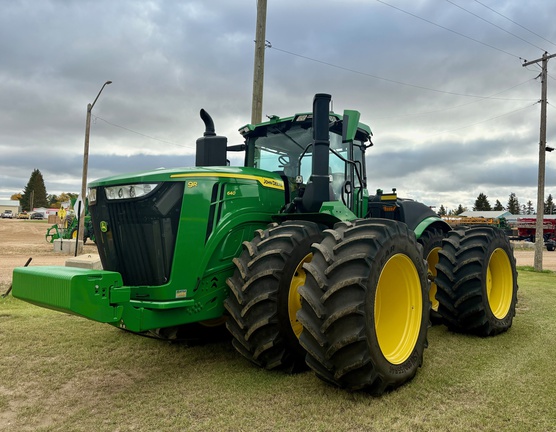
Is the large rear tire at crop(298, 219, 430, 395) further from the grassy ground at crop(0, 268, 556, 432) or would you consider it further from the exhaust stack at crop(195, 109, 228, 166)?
the exhaust stack at crop(195, 109, 228, 166)

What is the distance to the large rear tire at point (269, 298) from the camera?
371 centimetres

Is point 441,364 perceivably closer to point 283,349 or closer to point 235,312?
point 283,349

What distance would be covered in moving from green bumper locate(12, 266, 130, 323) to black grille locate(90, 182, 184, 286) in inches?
13.1

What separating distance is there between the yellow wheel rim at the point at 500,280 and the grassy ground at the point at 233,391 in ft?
2.59

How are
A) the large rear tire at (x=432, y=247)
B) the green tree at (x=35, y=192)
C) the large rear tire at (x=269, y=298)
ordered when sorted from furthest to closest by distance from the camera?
the green tree at (x=35, y=192) < the large rear tire at (x=432, y=247) < the large rear tire at (x=269, y=298)

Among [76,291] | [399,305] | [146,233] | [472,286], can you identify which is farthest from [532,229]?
[76,291]

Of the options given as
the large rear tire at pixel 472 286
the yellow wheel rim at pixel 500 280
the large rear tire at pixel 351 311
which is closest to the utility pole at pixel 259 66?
the large rear tire at pixel 472 286

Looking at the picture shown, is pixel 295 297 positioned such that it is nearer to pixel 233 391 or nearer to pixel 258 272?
pixel 258 272

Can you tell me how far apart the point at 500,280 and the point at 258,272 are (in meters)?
4.01

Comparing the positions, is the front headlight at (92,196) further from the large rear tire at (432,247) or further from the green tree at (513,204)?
the green tree at (513,204)

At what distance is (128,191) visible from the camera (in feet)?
12.5

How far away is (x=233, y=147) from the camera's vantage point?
604cm

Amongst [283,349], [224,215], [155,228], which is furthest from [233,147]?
[283,349]

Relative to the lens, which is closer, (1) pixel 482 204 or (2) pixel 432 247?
(2) pixel 432 247
